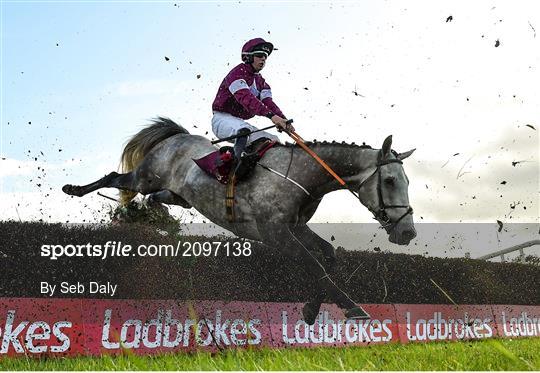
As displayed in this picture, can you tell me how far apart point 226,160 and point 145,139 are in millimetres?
1931

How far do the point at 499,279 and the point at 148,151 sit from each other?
444 inches

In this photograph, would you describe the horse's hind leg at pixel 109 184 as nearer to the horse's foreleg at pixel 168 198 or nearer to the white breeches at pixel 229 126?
the horse's foreleg at pixel 168 198

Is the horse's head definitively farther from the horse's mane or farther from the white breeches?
the white breeches

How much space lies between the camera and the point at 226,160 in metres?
6.70

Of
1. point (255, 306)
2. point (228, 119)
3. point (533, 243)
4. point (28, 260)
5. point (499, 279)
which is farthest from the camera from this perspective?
point (533, 243)

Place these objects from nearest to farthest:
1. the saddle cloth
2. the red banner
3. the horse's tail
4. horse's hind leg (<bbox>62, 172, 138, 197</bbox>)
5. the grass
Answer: the grass
the saddle cloth
horse's hind leg (<bbox>62, 172, 138, 197</bbox>)
the horse's tail
the red banner

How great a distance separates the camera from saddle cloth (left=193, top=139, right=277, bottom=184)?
672 centimetres

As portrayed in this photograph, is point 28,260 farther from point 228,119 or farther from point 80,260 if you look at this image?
point 228,119

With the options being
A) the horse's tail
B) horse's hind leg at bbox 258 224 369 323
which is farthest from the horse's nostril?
the horse's tail

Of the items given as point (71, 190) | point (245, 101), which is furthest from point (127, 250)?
point (245, 101)

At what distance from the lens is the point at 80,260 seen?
9.22 metres

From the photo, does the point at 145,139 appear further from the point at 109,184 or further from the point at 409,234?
the point at 409,234

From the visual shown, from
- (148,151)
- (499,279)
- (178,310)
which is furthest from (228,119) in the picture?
(499,279)

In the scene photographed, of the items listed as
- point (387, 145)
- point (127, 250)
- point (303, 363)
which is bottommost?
point (303, 363)
